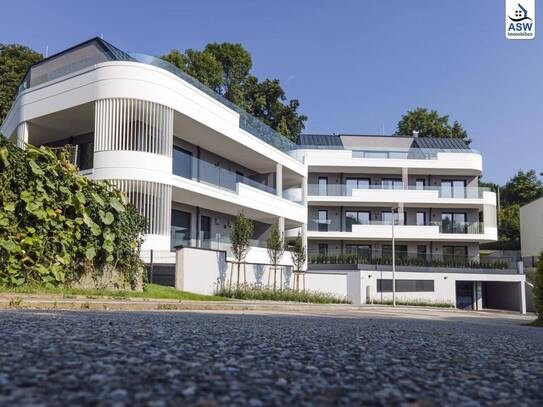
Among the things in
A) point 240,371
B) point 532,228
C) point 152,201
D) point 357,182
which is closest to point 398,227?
point 357,182

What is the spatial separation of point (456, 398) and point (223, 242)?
22.3 m

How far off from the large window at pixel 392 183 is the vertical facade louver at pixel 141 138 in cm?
2437

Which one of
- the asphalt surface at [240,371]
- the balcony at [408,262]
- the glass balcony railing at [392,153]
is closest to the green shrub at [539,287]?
the asphalt surface at [240,371]

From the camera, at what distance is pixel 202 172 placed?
24719mm

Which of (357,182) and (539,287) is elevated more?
(357,182)

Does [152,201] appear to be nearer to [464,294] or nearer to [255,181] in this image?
[255,181]

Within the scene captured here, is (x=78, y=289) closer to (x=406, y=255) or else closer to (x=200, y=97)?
(x=200, y=97)

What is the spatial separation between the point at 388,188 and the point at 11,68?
32.6 meters

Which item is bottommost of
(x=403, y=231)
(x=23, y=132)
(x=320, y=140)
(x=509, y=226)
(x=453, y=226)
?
(x=403, y=231)

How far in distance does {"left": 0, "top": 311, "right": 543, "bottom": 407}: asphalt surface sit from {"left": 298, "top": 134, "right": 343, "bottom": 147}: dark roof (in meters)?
39.9

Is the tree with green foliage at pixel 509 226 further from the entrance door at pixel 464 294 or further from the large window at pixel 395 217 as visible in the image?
the large window at pixel 395 217

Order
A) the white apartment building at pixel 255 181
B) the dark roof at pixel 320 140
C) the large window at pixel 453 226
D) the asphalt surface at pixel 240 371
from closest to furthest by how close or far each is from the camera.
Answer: the asphalt surface at pixel 240 371 < the white apartment building at pixel 255 181 < the large window at pixel 453 226 < the dark roof at pixel 320 140

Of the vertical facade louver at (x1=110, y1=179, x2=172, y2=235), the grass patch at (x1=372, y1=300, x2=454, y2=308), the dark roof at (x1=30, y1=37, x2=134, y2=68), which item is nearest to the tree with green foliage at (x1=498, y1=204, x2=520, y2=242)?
the grass patch at (x1=372, y1=300, x2=454, y2=308)

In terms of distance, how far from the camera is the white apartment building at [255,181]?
20750 millimetres
